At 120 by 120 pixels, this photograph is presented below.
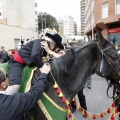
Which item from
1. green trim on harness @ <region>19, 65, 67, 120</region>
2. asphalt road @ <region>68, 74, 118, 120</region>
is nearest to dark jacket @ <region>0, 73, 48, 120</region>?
green trim on harness @ <region>19, 65, 67, 120</region>

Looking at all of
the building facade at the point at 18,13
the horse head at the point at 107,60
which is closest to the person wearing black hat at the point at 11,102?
the horse head at the point at 107,60

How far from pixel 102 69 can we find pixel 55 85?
0.62m

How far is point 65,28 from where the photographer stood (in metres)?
193

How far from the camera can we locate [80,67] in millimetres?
2930

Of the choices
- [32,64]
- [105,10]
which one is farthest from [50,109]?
[105,10]

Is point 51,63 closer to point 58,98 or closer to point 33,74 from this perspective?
point 33,74

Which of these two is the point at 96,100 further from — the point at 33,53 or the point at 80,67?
the point at 33,53

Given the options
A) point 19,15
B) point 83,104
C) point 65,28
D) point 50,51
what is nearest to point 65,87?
point 50,51

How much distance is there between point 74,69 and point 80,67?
81 mm

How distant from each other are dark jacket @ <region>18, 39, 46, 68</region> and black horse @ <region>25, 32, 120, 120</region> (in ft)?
0.57

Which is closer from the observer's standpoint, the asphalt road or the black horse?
the black horse

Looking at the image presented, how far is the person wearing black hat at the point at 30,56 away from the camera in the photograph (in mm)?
3039

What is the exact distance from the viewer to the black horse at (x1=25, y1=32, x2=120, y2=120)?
9.34 feet

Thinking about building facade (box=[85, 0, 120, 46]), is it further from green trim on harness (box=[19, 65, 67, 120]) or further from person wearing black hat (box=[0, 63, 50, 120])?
person wearing black hat (box=[0, 63, 50, 120])
